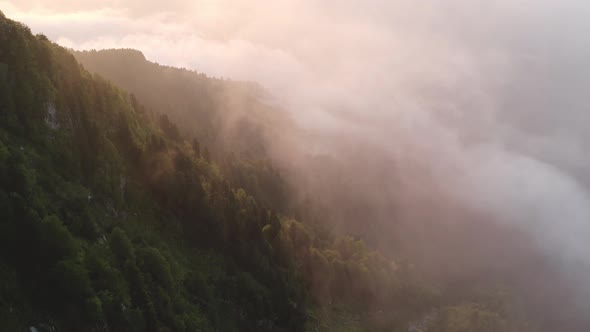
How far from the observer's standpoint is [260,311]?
96875mm

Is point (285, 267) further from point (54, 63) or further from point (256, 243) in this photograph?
point (54, 63)

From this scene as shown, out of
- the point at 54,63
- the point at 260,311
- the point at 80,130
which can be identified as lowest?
the point at 260,311

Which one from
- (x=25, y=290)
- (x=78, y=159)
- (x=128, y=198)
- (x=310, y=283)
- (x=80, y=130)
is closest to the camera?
(x=25, y=290)

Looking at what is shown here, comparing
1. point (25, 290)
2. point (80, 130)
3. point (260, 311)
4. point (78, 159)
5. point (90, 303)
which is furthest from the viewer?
point (260, 311)

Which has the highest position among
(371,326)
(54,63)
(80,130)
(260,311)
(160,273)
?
(54,63)

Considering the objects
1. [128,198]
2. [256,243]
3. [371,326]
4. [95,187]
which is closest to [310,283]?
[371,326]

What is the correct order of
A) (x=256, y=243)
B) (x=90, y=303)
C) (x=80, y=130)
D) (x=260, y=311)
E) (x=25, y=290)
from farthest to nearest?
(x=256, y=243), (x=260, y=311), (x=80, y=130), (x=90, y=303), (x=25, y=290)

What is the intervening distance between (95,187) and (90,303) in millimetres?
33078

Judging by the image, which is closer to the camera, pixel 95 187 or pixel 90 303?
pixel 90 303

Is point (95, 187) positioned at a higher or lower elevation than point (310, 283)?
higher

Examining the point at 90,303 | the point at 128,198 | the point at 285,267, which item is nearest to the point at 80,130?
the point at 128,198

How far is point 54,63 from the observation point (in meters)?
72.2

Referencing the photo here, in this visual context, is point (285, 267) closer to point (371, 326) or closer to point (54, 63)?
point (371, 326)

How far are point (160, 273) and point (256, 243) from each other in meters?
51.3
